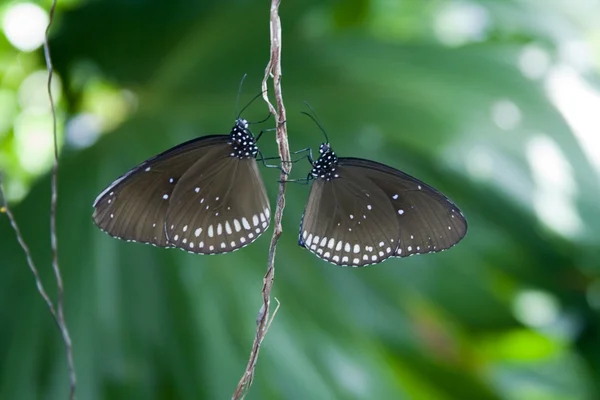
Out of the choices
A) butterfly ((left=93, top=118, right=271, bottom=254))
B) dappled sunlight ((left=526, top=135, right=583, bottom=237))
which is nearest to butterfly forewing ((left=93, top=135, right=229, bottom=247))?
butterfly ((left=93, top=118, right=271, bottom=254))

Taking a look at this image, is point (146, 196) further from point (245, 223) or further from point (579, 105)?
point (579, 105)

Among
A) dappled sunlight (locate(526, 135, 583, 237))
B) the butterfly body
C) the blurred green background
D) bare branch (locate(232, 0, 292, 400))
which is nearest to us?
bare branch (locate(232, 0, 292, 400))

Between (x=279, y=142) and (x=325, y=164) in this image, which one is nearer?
(x=279, y=142)

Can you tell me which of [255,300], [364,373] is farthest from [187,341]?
[364,373]

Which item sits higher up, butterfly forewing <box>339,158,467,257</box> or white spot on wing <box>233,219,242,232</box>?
butterfly forewing <box>339,158,467,257</box>

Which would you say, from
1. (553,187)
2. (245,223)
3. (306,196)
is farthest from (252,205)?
(553,187)

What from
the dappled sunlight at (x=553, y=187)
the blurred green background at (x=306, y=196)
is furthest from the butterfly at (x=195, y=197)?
the dappled sunlight at (x=553, y=187)

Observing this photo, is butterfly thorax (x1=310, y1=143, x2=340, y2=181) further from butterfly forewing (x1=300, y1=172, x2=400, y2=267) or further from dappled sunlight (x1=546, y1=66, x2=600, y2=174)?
dappled sunlight (x1=546, y1=66, x2=600, y2=174)

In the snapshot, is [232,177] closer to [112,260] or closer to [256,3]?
[112,260]
